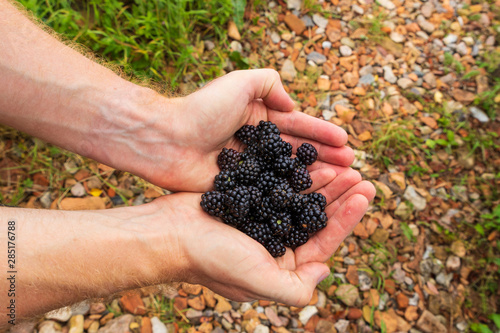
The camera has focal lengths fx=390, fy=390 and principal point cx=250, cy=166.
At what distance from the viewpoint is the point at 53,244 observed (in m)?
2.43

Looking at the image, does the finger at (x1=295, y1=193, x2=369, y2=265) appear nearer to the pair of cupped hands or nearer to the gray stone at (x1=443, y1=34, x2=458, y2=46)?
the pair of cupped hands

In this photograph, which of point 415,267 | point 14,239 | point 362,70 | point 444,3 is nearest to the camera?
point 14,239

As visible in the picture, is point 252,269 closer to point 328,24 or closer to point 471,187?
point 471,187

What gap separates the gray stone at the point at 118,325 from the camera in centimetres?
324

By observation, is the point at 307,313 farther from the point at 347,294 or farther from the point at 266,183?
the point at 266,183

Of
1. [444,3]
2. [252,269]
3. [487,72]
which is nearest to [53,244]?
[252,269]

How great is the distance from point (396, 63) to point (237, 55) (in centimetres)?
208

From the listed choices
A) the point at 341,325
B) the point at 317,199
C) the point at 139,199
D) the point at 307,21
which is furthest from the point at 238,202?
the point at 307,21

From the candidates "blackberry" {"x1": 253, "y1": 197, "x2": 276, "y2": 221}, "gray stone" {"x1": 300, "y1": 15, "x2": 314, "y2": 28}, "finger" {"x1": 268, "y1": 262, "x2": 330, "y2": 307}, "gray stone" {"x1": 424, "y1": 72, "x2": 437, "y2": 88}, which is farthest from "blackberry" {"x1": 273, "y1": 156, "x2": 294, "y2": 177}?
"gray stone" {"x1": 424, "y1": 72, "x2": 437, "y2": 88}

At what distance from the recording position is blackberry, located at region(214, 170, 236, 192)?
116 inches

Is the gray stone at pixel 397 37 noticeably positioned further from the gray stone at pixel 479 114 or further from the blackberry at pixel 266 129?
the blackberry at pixel 266 129

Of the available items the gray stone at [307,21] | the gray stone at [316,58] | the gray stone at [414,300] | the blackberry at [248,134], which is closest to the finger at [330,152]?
the blackberry at [248,134]

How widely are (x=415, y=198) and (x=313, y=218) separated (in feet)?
6.23

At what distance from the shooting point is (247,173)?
2.97 metres
